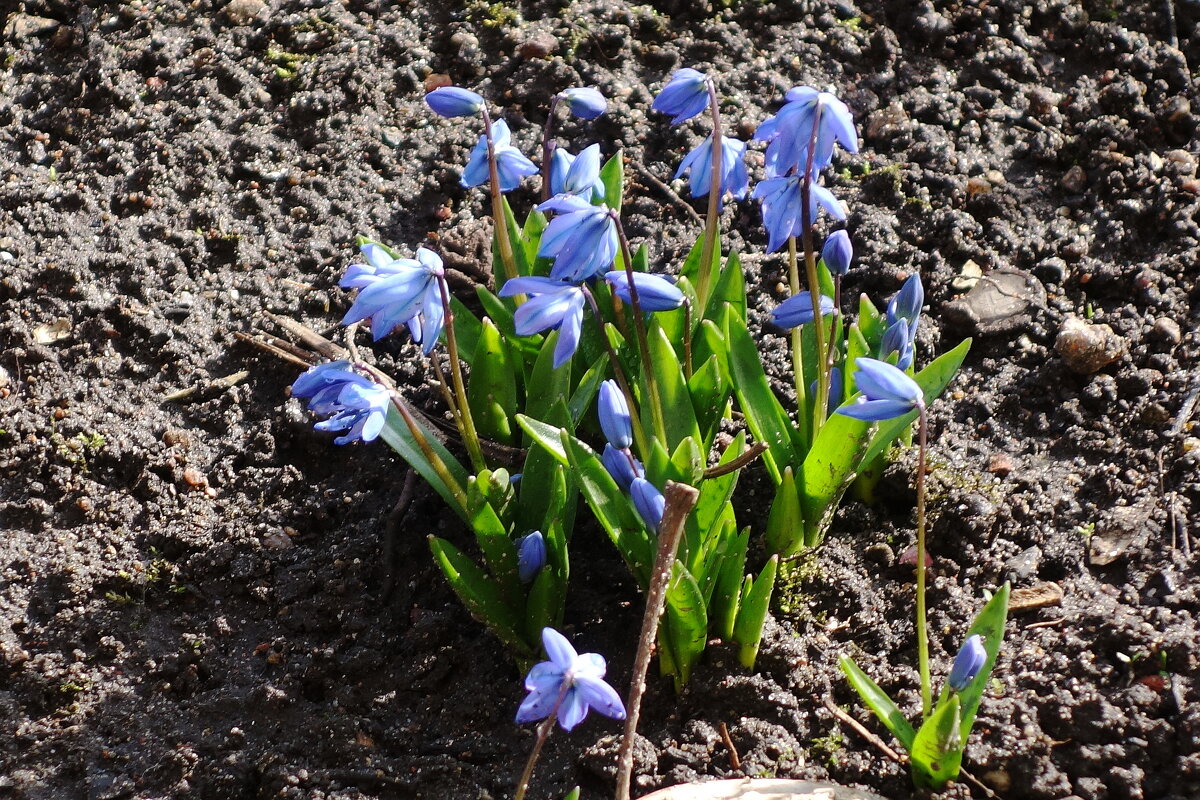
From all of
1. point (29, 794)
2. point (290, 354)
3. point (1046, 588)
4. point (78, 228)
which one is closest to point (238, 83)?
point (78, 228)

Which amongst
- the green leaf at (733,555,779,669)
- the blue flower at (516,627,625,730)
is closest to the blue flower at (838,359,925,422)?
the green leaf at (733,555,779,669)

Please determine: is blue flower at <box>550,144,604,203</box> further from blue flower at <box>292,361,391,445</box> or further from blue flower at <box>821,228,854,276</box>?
blue flower at <box>292,361,391,445</box>

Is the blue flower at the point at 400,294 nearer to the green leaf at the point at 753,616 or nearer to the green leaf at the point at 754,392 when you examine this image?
the green leaf at the point at 754,392

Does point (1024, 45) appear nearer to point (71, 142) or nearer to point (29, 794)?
point (71, 142)

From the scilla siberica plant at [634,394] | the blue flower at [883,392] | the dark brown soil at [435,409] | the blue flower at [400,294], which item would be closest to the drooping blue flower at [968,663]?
the scilla siberica plant at [634,394]

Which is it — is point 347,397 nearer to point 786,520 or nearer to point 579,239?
point 579,239
